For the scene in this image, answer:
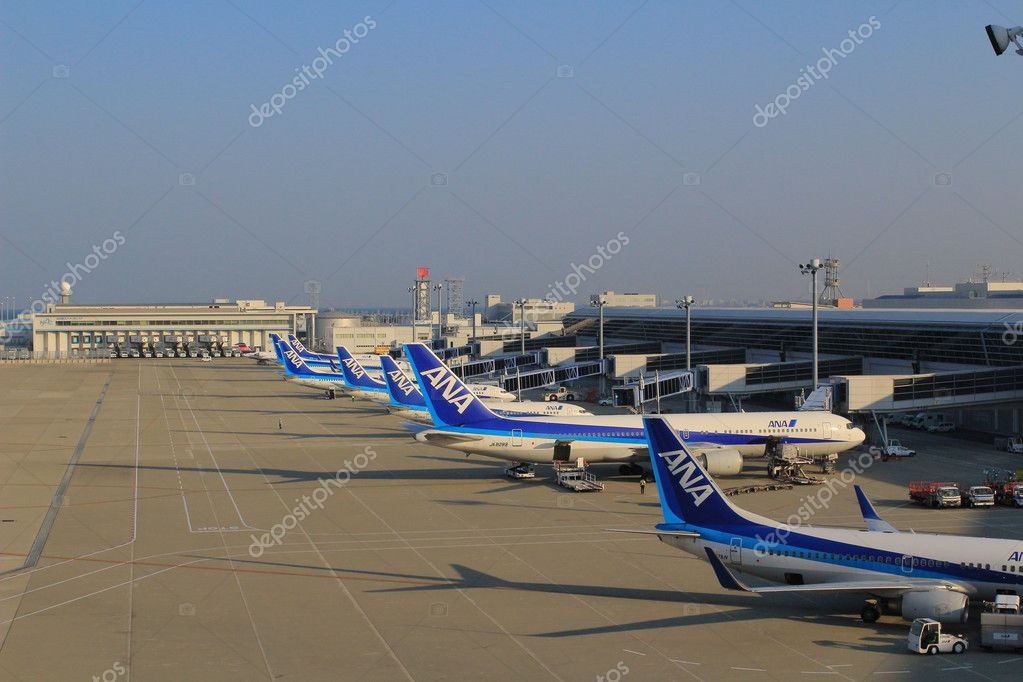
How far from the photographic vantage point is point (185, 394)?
371 feet

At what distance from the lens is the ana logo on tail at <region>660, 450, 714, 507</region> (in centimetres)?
2908

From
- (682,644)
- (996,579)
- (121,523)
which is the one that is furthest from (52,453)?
(996,579)

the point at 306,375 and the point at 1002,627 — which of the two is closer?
the point at 1002,627

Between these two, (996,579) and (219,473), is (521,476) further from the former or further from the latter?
(996,579)

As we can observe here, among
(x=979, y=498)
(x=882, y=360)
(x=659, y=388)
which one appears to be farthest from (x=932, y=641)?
(x=882, y=360)

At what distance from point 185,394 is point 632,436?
74.5 m

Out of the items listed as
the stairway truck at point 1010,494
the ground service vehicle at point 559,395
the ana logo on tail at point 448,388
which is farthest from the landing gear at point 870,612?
the ground service vehicle at point 559,395

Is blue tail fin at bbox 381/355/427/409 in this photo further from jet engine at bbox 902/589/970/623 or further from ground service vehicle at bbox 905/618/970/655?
ground service vehicle at bbox 905/618/970/655

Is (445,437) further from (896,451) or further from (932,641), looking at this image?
(896,451)

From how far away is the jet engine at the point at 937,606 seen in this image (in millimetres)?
26188

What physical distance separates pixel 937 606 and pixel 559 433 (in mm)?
26702

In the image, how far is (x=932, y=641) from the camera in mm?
24969

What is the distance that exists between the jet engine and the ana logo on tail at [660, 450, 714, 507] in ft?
19.7

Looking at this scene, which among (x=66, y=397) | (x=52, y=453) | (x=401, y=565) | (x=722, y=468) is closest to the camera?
(x=401, y=565)
